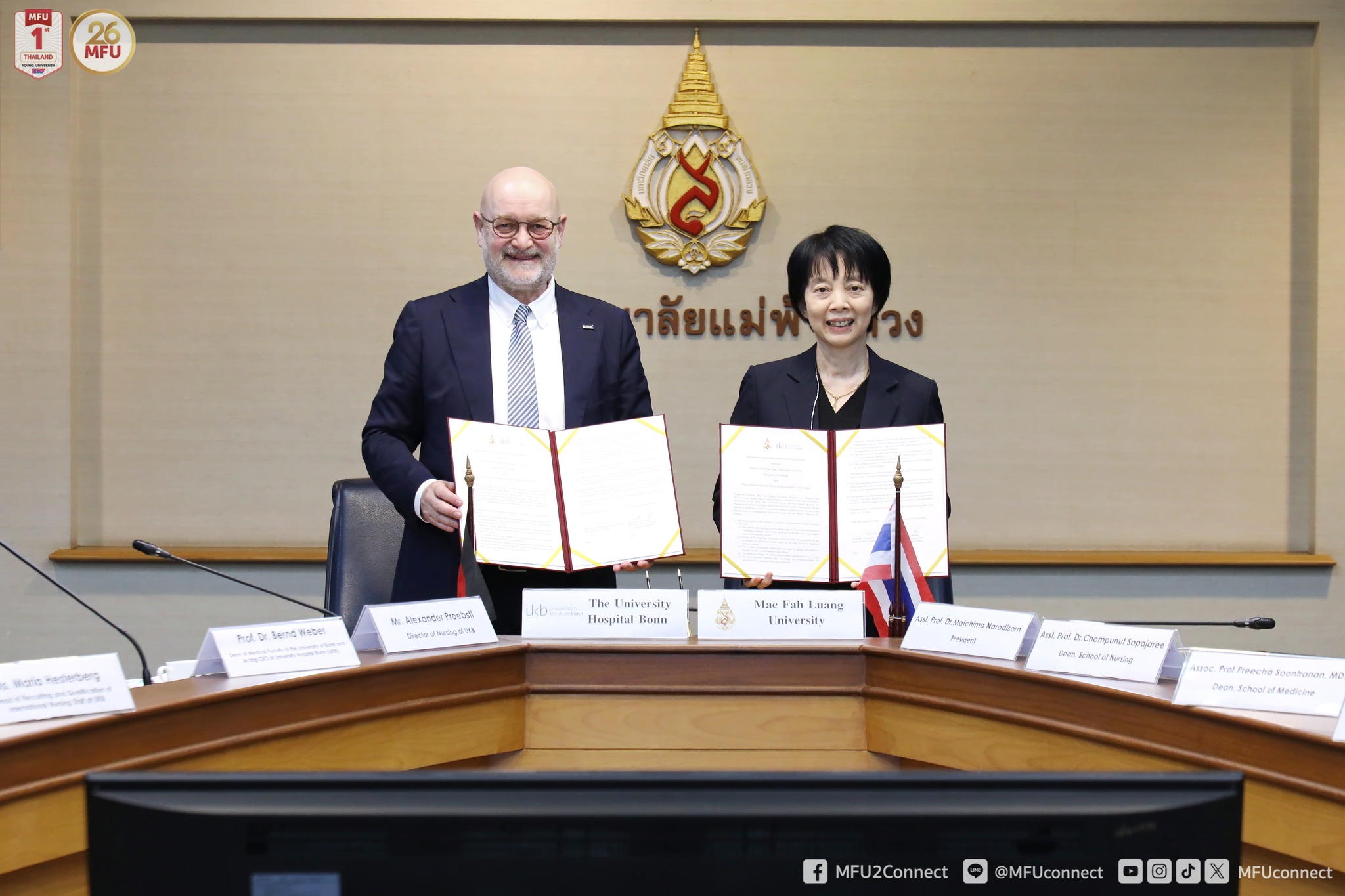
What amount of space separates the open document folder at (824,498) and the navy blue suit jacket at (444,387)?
0.46 m

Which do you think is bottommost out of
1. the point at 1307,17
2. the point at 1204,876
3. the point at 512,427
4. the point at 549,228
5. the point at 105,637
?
the point at 105,637

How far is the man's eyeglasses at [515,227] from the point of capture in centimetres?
244

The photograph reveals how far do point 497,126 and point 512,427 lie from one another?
7.91ft

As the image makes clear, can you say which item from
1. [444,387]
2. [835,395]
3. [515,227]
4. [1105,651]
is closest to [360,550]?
[444,387]

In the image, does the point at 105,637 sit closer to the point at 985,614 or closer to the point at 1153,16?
the point at 985,614

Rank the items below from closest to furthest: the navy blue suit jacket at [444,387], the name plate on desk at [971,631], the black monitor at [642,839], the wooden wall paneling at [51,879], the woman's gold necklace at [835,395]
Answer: the black monitor at [642,839] < the wooden wall paneling at [51,879] < the name plate on desk at [971,631] < the navy blue suit jacket at [444,387] < the woman's gold necklace at [835,395]

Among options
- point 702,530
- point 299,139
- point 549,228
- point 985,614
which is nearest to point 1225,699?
point 985,614

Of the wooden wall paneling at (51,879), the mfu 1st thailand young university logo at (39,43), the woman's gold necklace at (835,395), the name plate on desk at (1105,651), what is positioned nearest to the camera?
the wooden wall paneling at (51,879)

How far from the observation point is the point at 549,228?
2.46m

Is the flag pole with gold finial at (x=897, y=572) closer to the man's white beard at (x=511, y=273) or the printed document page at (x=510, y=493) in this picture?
the printed document page at (x=510, y=493)

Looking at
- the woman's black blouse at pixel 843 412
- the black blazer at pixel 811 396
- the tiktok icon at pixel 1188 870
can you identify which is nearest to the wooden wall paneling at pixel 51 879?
the tiktok icon at pixel 1188 870

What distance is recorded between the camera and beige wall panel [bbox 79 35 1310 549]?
4.20 meters

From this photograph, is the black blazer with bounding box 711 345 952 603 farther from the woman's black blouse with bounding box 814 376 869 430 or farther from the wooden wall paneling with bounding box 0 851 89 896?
the wooden wall paneling with bounding box 0 851 89 896

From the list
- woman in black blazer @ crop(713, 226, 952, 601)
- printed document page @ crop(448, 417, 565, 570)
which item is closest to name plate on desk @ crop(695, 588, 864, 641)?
printed document page @ crop(448, 417, 565, 570)
